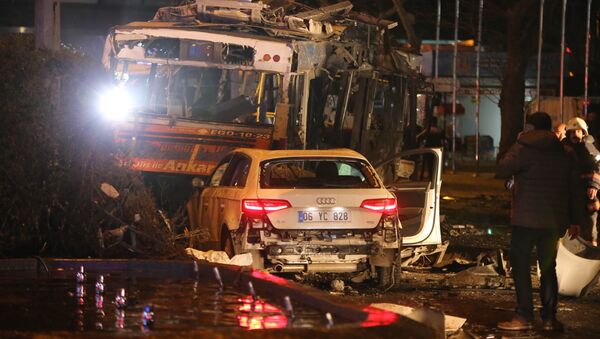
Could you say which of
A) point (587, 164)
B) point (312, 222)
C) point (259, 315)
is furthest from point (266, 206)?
point (587, 164)

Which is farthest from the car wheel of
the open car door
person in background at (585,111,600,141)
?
person in background at (585,111,600,141)

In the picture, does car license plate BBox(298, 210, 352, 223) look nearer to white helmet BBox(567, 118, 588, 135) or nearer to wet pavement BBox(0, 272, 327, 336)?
wet pavement BBox(0, 272, 327, 336)

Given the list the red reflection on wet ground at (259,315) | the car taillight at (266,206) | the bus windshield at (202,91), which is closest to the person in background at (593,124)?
the bus windshield at (202,91)

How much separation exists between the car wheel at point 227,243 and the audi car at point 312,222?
0.01m

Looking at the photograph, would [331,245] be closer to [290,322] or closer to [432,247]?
[432,247]

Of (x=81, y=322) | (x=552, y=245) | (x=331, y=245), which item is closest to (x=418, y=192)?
(x=331, y=245)

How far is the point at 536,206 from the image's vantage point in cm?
919

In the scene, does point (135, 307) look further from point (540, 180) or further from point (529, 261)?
point (540, 180)

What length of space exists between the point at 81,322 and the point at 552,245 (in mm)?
4066

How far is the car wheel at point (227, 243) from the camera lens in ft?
37.5

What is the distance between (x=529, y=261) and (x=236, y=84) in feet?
28.5

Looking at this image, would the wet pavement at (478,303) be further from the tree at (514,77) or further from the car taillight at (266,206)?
the tree at (514,77)

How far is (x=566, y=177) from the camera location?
30.5 ft

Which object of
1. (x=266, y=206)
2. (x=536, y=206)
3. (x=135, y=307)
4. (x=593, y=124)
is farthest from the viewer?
(x=593, y=124)
